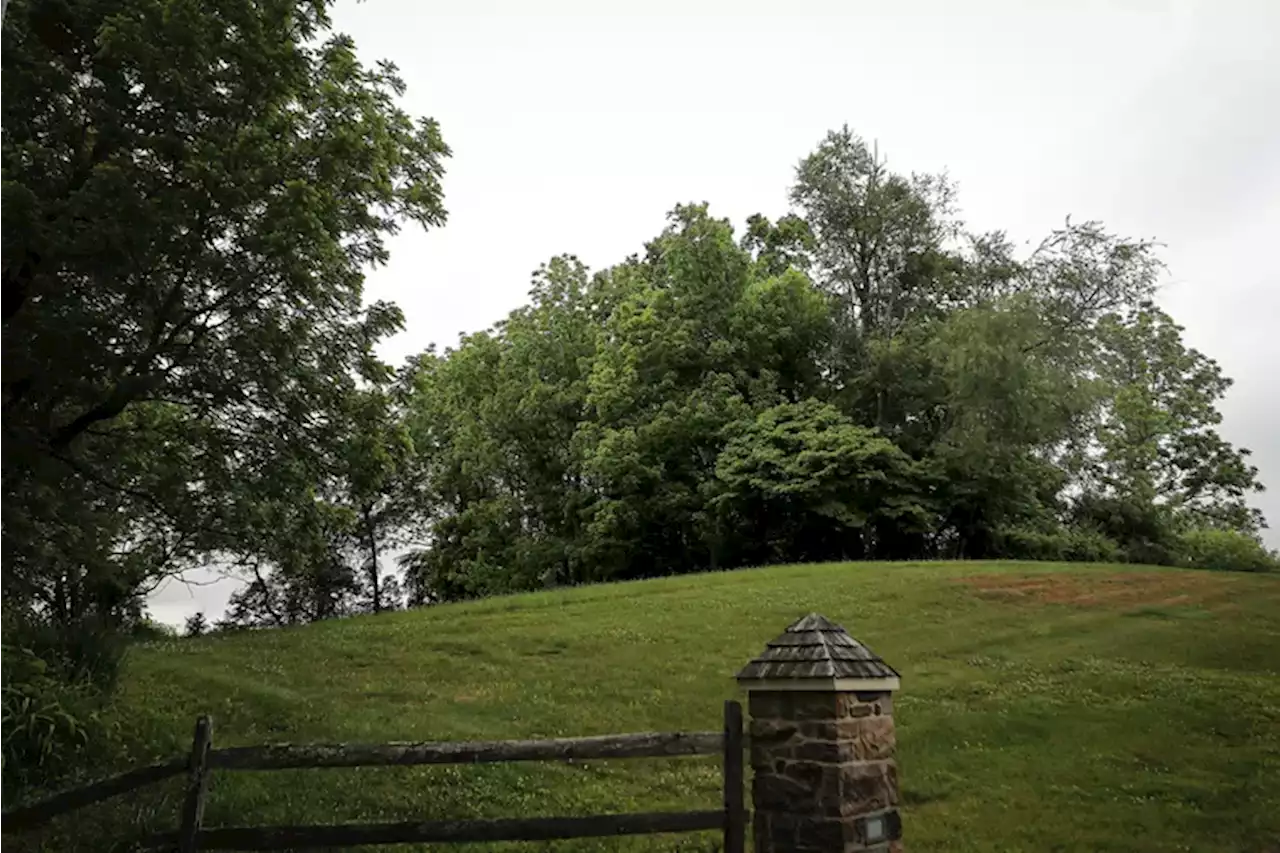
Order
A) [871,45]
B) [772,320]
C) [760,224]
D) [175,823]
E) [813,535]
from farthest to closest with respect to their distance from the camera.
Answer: [760,224] < [772,320] < [813,535] < [871,45] < [175,823]

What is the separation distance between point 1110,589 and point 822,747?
19.6 metres

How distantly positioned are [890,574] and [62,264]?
20.8 metres

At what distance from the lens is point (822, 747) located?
19.2 feet

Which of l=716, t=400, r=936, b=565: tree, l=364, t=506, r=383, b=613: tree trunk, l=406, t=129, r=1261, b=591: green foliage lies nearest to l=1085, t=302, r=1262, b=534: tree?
l=406, t=129, r=1261, b=591: green foliage

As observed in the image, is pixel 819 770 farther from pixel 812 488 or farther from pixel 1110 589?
pixel 812 488

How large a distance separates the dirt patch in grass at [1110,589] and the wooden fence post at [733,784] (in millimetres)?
17608

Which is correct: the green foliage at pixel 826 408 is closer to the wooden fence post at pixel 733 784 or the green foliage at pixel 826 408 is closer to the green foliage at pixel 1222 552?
the green foliage at pixel 1222 552

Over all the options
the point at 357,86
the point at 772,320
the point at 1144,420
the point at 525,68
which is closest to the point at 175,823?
the point at 357,86

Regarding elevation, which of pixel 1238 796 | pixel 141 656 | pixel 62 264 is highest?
pixel 62 264

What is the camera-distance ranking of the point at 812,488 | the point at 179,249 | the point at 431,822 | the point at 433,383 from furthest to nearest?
the point at 812,488
the point at 433,383
the point at 179,249
the point at 431,822

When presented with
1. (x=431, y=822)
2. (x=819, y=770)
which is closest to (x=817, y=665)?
(x=819, y=770)

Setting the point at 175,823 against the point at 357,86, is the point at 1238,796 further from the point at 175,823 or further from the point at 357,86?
the point at 357,86

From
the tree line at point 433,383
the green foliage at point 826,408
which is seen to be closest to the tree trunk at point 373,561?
the tree line at point 433,383

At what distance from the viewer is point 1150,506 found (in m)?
35.5
